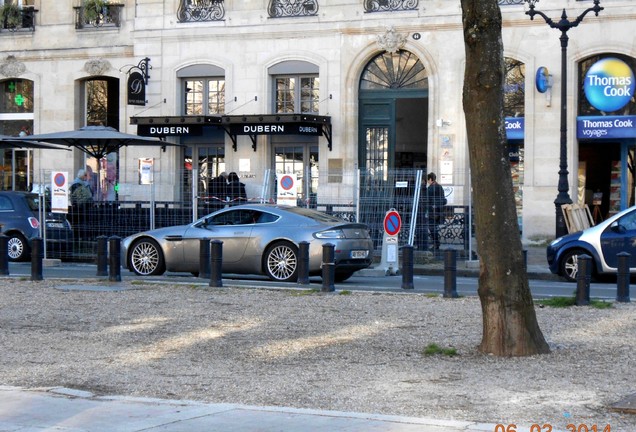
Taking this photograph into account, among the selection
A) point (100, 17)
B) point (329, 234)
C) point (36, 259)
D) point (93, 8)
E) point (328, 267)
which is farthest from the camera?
point (100, 17)

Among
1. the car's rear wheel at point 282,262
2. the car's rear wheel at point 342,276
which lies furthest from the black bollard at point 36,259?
the car's rear wheel at point 342,276

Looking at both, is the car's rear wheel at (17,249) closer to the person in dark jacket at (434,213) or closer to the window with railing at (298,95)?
the person in dark jacket at (434,213)

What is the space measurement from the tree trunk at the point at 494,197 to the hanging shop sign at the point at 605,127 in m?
19.2

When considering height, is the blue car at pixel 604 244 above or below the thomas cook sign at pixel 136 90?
below

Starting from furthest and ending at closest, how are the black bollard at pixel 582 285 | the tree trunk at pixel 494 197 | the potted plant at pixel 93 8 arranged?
the potted plant at pixel 93 8 < the black bollard at pixel 582 285 < the tree trunk at pixel 494 197

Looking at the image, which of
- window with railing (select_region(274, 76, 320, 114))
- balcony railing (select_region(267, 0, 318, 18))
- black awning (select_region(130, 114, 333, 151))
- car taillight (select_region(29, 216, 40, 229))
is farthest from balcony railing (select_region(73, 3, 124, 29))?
car taillight (select_region(29, 216, 40, 229))

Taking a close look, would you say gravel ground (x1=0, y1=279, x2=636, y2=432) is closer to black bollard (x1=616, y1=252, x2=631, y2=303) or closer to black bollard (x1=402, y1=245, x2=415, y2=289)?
black bollard (x1=616, y1=252, x2=631, y2=303)

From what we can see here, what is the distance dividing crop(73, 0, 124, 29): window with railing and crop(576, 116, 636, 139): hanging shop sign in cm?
1507

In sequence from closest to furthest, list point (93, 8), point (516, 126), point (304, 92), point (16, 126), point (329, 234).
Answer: point (329, 234)
point (516, 126)
point (304, 92)
point (93, 8)
point (16, 126)

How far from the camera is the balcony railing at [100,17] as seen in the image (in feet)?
117

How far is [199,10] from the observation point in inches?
1363

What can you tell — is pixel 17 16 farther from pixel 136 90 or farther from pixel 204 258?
pixel 204 258

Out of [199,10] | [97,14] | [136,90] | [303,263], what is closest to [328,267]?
[303,263]

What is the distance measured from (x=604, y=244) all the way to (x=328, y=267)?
5.84 meters
